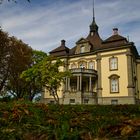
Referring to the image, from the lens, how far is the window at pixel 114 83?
4356 centimetres

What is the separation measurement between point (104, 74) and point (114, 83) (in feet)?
7.72

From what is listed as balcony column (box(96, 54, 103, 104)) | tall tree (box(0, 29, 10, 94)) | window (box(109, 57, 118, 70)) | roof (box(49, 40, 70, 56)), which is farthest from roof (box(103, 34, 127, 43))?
tall tree (box(0, 29, 10, 94))

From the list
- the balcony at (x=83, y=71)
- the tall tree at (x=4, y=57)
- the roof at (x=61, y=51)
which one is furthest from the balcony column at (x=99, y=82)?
the tall tree at (x=4, y=57)

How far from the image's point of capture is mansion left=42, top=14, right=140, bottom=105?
1695 inches

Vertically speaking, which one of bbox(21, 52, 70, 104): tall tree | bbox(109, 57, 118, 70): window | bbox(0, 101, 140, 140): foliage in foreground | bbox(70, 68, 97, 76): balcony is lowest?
bbox(0, 101, 140, 140): foliage in foreground

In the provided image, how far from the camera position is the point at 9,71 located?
43.4 m

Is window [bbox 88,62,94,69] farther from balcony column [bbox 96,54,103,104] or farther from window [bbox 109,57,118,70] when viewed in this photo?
window [bbox 109,57,118,70]

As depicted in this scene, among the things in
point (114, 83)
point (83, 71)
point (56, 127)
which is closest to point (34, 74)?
point (83, 71)

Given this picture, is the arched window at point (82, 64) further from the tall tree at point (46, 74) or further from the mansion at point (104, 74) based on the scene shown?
the tall tree at point (46, 74)

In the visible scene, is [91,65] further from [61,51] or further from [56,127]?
[56,127]

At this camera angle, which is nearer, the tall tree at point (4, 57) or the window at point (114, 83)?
the tall tree at point (4, 57)

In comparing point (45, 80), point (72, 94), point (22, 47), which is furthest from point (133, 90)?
point (22, 47)

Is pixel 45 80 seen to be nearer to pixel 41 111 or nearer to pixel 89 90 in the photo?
pixel 89 90

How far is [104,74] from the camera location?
148 feet
